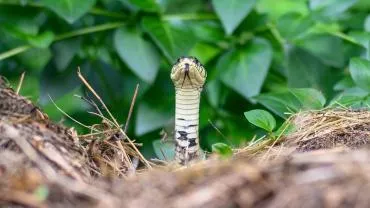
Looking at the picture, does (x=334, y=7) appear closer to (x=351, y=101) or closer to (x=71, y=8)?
(x=351, y=101)

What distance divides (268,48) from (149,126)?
0.73 metres

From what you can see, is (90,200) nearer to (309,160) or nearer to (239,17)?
(309,160)

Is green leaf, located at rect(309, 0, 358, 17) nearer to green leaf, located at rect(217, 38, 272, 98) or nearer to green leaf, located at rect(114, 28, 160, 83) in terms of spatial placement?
green leaf, located at rect(217, 38, 272, 98)

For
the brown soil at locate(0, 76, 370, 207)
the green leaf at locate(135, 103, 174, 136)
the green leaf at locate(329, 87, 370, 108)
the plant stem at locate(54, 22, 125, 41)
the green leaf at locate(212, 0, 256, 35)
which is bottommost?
the green leaf at locate(135, 103, 174, 136)

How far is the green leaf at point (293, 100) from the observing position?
3.48 metres

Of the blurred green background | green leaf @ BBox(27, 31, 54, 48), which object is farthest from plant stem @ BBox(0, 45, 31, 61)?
green leaf @ BBox(27, 31, 54, 48)

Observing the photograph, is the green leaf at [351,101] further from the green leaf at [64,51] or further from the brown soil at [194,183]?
the green leaf at [64,51]

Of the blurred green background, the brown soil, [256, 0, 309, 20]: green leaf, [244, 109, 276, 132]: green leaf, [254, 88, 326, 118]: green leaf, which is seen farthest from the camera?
[256, 0, 309, 20]: green leaf

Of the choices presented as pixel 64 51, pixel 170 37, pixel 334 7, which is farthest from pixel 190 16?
pixel 334 7

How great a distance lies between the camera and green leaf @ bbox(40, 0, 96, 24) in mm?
4230

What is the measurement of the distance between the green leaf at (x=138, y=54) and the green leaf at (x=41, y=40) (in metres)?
0.34

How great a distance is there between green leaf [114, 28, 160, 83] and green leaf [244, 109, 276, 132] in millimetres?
1250

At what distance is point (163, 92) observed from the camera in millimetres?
4773

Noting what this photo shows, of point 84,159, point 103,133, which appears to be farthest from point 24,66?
point 84,159
